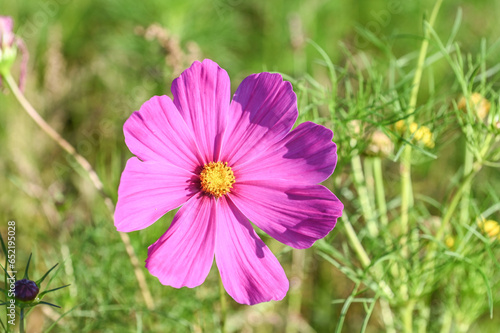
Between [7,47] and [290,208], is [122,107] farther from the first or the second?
[290,208]

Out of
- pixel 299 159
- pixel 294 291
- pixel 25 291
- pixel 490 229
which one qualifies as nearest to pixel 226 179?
pixel 299 159

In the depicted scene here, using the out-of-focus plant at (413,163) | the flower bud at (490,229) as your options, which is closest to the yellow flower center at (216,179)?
the out-of-focus plant at (413,163)

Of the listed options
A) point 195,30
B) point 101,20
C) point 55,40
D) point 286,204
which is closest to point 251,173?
point 286,204

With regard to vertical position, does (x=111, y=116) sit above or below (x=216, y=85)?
above

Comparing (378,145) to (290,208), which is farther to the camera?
(378,145)

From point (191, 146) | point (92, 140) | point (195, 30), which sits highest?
point (195, 30)

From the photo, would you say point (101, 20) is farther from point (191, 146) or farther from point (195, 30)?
point (191, 146)
